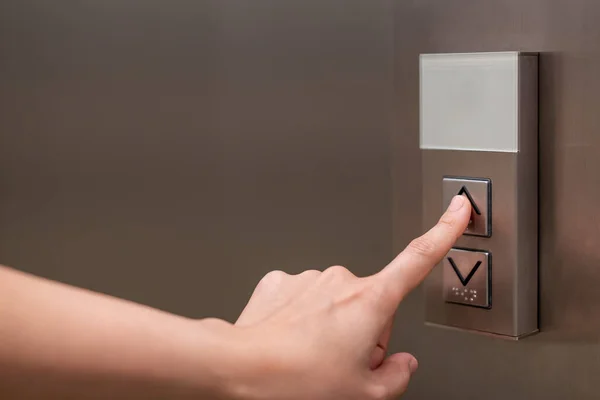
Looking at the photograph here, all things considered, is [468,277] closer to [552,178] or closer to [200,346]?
[552,178]

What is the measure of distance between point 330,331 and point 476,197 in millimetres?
156

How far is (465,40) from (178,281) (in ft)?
1.07

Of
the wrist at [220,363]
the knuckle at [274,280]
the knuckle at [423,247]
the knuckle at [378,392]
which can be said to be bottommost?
the knuckle at [378,392]

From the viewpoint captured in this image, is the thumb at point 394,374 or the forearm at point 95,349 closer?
the forearm at point 95,349

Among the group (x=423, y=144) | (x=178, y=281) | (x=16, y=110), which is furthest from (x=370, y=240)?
(x=16, y=110)

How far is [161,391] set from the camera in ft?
1.23

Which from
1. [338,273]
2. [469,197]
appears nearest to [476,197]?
[469,197]

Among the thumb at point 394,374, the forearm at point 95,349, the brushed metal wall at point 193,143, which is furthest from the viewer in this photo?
the brushed metal wall at point 193,143

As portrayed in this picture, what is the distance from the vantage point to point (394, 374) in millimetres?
466

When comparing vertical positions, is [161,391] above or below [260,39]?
below

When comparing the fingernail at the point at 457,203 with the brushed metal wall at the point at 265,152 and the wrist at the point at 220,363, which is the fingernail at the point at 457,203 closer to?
the brushed metal wall at the point at 265,152

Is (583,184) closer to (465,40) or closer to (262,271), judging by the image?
(465,40)

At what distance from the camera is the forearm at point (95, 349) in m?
0.35

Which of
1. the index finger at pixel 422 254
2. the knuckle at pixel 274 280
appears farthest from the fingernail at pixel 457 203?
the knuckle at pixel 274 280
